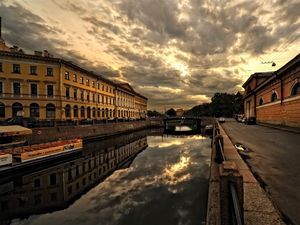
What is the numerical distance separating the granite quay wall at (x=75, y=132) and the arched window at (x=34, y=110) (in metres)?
11.2

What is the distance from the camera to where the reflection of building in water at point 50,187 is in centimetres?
1047

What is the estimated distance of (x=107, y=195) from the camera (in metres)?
11.6

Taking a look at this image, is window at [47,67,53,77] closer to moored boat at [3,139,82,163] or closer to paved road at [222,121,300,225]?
moored boat at [3,139,82,163]

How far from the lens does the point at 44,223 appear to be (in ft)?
28.7

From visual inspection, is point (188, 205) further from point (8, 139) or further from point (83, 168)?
point (8, 139)

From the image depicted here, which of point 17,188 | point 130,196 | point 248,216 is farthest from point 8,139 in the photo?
point 248,216

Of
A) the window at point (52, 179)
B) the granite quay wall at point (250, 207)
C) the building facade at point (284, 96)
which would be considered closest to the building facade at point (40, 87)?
the window at point (52, 179)

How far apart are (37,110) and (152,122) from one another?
44.0 m

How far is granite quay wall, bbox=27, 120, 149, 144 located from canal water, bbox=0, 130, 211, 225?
8.05 m

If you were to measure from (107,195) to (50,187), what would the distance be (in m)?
4.63

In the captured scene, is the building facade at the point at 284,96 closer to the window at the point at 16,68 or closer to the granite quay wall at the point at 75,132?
the granite quay wall at the point at 75,132

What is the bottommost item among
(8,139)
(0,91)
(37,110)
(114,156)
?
(114,156)

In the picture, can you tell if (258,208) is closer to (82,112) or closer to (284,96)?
(284,96)

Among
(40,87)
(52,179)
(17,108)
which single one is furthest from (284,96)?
(17,108)
